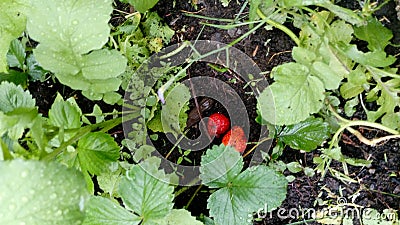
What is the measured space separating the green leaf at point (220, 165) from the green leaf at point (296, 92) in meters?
0.16

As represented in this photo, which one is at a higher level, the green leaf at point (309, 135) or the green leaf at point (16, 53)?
the green leaf at point (16, 53)

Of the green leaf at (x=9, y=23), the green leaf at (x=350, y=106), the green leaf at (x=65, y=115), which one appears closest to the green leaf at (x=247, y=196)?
the green leaf at (x=350, y=106)

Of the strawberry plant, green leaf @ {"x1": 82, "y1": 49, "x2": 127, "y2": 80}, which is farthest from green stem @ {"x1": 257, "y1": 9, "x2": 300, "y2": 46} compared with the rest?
green leaf @ {"x1": 82, "y1": 49, "x2": 127, "y2": 80}

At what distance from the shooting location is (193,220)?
1.31 meters

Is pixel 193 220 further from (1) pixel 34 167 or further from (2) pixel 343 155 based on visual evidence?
(1) pixel 34 167

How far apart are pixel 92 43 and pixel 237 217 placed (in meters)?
0.51

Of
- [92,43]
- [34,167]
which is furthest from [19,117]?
[92,43]

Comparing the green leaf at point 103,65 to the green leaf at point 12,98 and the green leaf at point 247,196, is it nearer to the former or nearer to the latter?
the green leaf at point 12,98

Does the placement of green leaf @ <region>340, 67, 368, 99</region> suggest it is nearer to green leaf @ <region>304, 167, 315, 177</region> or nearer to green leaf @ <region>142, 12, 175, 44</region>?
green leaf @ <region>304, 167, 315, 177</region>

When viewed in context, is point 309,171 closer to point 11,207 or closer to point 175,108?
point 175,108

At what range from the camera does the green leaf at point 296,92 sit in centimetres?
121

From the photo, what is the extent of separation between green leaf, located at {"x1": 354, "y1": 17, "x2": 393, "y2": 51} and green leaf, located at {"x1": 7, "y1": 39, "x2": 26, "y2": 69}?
0.82 metres

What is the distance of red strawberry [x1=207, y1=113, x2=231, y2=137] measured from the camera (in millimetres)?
1402

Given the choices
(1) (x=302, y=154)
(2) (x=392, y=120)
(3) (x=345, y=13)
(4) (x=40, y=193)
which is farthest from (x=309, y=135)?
(4) (x=40, y=193)
